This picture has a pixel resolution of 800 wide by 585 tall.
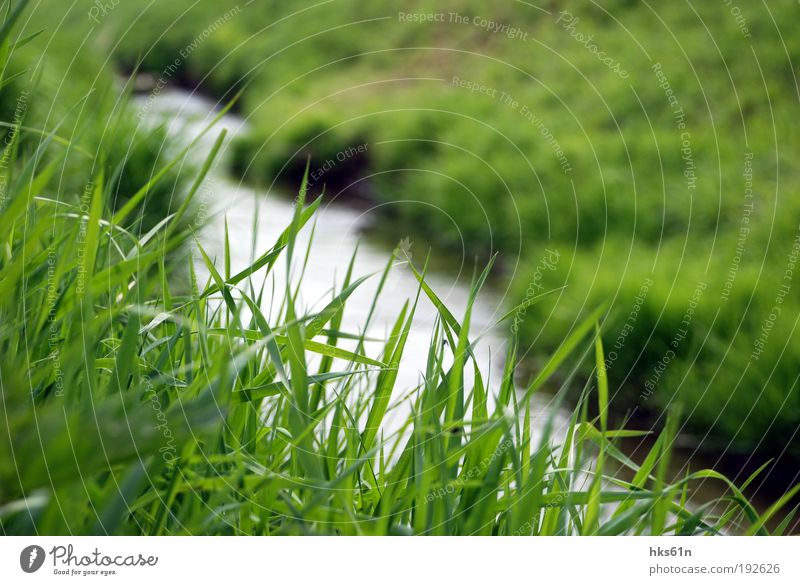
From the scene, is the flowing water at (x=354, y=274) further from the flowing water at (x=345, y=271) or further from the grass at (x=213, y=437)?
the grass at (x=213, y=437)

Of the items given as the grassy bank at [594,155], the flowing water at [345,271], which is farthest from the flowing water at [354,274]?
the grassy bank at [594,155]

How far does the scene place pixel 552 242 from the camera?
4.15m

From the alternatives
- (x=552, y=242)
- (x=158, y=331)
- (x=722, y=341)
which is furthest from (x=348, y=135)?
(x=158, y=331)

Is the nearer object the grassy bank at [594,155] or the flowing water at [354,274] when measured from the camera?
the flowing water at [354,274]

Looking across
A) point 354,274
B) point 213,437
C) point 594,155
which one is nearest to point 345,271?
point 354,274

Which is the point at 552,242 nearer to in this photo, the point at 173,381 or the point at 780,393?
the point at 780,393

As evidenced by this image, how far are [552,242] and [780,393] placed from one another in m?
1.92
